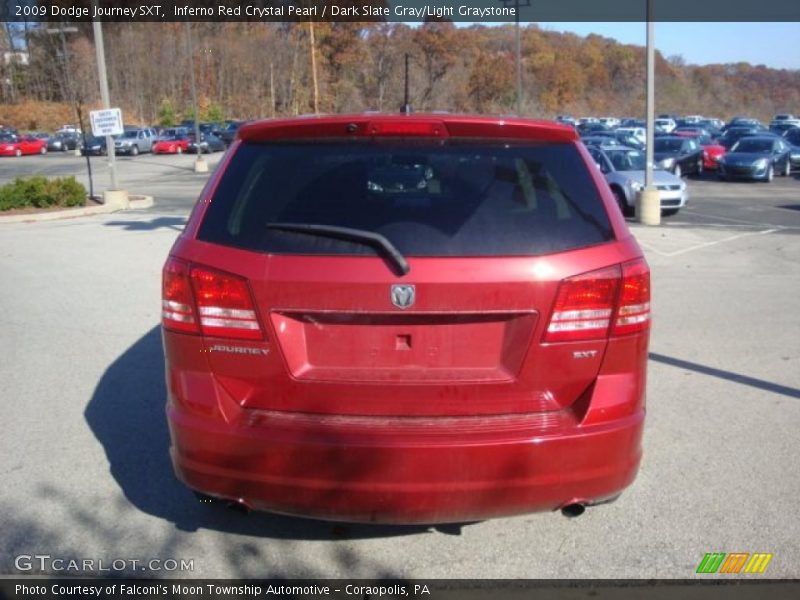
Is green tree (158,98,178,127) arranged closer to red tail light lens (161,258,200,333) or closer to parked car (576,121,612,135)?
parked car (576,121,612,135)

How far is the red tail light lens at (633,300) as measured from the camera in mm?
3320

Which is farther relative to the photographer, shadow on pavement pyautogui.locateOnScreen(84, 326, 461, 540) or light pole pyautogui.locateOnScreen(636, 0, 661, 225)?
light pole pyautogui.locateOnScreen(636, 0, 661, 225)

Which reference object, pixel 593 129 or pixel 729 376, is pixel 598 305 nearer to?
pixel 729 376

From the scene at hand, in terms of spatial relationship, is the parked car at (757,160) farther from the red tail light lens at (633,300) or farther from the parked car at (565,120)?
the red tail light lens at (633,300)

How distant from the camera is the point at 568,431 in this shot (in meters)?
3.25

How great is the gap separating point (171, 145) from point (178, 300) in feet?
174

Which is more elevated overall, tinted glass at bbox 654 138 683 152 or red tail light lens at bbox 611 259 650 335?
red tail light lens at bbox 611 259 650 335

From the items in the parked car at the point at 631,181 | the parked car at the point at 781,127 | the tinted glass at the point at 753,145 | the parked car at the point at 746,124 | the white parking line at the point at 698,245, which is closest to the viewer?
the white parking line at the point at 698,245

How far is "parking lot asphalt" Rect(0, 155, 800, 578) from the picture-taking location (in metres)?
3.78

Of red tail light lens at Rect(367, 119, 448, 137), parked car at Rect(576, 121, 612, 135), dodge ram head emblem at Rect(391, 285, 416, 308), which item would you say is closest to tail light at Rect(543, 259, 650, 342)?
dodge ram head emblem at Rect(391, 285, 416, 308)

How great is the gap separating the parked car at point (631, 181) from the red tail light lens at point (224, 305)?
615 inches

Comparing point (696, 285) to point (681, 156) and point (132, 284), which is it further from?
point (681, 156)

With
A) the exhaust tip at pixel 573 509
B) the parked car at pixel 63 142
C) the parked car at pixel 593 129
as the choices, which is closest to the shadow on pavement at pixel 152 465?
the exhaust tip at pixel 573 509

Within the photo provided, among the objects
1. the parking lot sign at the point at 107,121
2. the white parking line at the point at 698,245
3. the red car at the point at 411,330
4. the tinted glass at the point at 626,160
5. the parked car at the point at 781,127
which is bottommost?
the parked car at the point at 781,127
